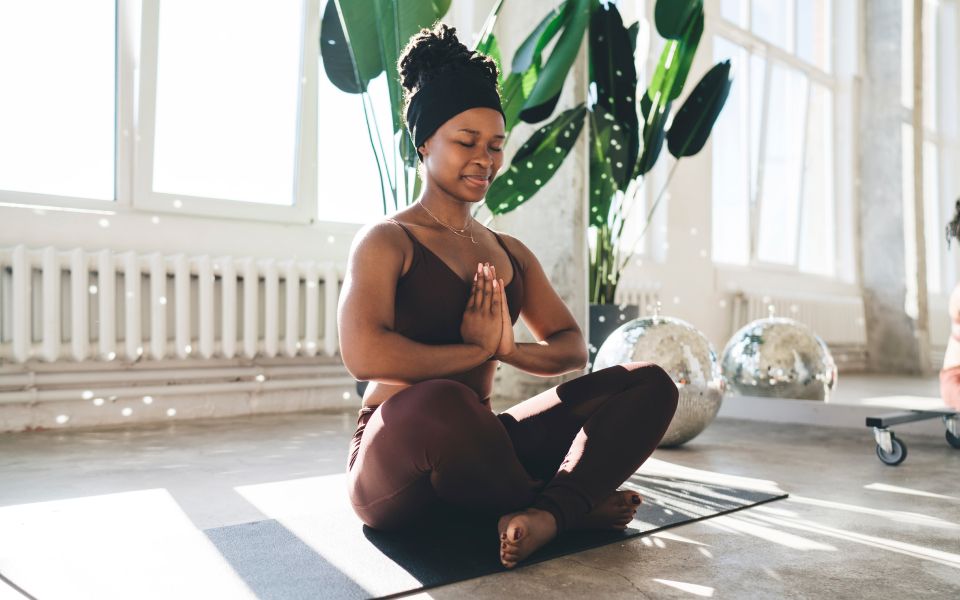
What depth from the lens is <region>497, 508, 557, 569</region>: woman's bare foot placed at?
115 centimetres

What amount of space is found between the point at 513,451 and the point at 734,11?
566cm

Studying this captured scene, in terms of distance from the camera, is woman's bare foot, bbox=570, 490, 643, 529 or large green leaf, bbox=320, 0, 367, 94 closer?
woman's bare foot, bbox=570, 490, 643, 529

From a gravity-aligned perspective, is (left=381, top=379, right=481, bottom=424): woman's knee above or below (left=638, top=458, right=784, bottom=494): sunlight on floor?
above

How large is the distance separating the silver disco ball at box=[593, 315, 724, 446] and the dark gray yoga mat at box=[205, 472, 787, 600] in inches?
27.1

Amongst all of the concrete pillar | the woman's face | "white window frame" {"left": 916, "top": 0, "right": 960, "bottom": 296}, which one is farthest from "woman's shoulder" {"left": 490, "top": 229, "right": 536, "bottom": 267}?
"white window frame" {"left": 916, "top": 0, "right": 960, "bottom": 296}

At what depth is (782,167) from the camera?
6.75 m

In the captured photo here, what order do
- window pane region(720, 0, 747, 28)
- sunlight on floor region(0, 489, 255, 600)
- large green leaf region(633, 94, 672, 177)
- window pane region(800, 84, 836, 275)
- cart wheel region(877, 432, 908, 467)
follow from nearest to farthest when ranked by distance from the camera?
sunlight on floor region(0, 489, 255, 600) → cart wheel region(877, 432, 908, 467) → large green leaf region(633, 94, 672, 177) → window pane region(720, 0, 747, 28) → window pane region(800, 84, 836, 275)

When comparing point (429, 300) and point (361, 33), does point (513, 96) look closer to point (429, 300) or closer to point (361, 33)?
point (361, 33)

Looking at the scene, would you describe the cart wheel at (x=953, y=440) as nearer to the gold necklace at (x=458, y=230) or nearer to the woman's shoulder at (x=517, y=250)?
the woman's shoulder at (x=517, y=250)

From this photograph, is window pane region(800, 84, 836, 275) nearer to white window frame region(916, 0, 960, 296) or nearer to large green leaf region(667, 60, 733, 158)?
white window frame region(916, 0, 960, 296)

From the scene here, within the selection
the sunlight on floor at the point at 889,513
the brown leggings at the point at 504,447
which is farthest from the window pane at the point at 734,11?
the brown leggings at the point at 504,447

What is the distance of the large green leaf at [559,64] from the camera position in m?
2.79

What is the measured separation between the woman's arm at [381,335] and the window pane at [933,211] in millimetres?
8760

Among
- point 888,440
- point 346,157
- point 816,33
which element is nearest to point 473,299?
point 888,440
